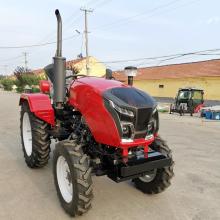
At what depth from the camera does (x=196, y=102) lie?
19594mm

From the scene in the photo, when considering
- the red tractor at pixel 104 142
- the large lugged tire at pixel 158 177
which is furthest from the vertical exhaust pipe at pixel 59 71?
the large lugged tire at pixel 158 177

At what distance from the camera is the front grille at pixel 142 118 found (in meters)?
3.55

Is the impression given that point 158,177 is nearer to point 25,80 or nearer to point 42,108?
point 42,108

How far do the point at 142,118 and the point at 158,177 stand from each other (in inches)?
42.2

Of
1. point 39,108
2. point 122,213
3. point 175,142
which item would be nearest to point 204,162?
point 175,142

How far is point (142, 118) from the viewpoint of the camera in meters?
3.59

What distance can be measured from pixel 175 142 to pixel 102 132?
4.92 meters

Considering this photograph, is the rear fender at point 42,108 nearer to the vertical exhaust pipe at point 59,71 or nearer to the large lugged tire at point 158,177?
the vertical exhaust pipe at point 59,71

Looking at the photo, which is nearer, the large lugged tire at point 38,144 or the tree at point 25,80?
the large lugged tire at point 38,144

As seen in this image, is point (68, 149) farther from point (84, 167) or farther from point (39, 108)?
point (39, 108)

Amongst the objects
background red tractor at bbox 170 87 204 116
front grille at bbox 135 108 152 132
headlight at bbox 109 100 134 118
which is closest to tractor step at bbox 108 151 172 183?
front grille at bbox 135 108 152 132

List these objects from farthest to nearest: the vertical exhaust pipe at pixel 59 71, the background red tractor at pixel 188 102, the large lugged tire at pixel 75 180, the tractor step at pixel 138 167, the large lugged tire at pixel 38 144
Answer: the background red tractor at pixel 188 102
the large lugged tire at pixel 38 144
the vertical exhaust pipe at pixel 59 71
the tractor step at pixel 138 167
the large lugged tire at pixel 75 180

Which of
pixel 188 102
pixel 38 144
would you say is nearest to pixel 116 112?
pixel 38 144

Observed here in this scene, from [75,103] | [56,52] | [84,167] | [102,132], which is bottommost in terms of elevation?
[84,167]
